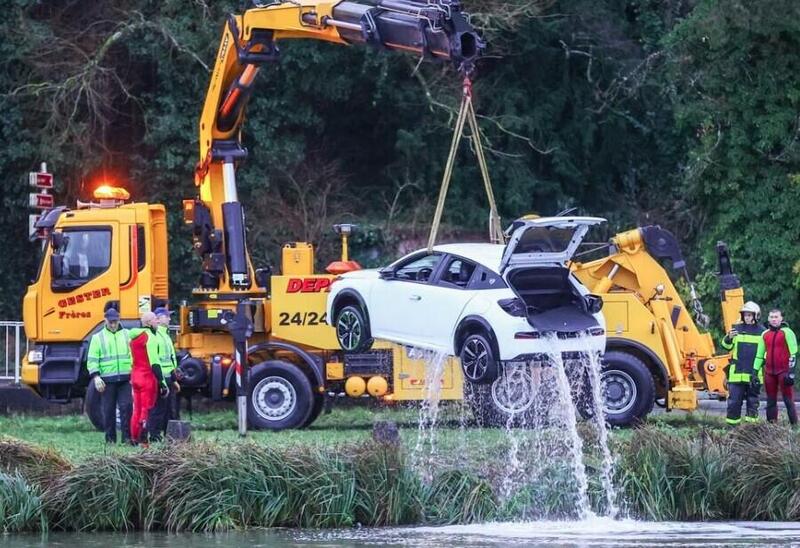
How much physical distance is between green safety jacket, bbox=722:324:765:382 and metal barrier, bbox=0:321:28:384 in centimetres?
1169

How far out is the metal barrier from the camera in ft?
90.8

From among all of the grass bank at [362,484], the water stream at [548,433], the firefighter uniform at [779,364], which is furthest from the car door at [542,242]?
the firefighter uniform at [779,364]

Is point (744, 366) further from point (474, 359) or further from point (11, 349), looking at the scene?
point (11, 349)

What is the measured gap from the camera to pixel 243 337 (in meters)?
22.6

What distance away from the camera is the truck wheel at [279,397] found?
23.4 m

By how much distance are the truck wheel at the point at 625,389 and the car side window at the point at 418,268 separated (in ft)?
11.8

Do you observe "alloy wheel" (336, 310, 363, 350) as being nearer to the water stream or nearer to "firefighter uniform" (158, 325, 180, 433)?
the water stream

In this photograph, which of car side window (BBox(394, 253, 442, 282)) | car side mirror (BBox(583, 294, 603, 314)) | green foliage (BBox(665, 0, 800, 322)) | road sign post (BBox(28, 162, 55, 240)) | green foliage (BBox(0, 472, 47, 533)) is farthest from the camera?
green foliage (BBox(665, 0, 800, 322))

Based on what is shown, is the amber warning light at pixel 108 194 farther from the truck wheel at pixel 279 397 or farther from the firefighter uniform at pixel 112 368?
the truck wheel at pixel 279 397

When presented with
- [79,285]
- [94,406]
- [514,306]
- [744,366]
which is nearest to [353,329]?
[514,306]

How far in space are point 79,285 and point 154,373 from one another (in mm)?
3383

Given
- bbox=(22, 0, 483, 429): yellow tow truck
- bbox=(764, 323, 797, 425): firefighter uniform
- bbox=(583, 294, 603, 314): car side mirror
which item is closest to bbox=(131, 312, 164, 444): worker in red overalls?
bbox=(22, 0, 483, 429): yellow tow truck

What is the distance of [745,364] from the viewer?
71.9 feet

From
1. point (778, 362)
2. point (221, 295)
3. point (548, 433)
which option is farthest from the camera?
point (221, 295)
